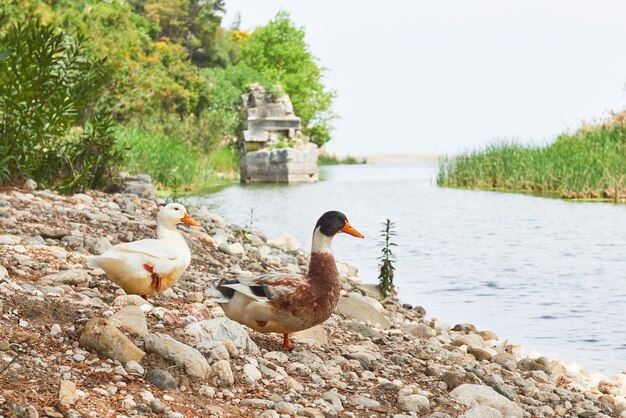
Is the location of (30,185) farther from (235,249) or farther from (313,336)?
(313,336)

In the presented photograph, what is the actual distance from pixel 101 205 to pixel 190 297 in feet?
17.2

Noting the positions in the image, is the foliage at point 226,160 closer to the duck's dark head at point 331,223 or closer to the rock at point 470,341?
the rock at point 470,341

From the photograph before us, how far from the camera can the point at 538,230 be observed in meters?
16.8

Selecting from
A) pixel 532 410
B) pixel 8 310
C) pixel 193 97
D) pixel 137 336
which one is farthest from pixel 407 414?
pixel 193 97

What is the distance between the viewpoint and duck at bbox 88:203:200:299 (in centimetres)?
573

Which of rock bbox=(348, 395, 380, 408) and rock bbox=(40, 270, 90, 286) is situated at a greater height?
rock bbox=(40, 270, 90, 286)

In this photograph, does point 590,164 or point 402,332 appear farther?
point 590,164

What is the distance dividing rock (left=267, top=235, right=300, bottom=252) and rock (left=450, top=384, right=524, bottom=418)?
6.77m

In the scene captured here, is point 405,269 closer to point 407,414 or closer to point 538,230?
point 538,230

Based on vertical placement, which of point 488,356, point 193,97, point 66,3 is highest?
point 66,3

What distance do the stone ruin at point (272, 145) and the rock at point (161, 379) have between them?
30.6 metres

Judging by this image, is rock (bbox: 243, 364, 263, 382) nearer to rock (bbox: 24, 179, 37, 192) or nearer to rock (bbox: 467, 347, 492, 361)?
rock (bbox: 467, 347, 492, 361)

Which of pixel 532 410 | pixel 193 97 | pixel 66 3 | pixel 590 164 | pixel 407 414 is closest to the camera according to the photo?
pixel 407 414

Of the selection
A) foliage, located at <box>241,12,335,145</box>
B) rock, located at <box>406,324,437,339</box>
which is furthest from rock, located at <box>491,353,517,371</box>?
foliage, located at <box>241,12,335,145</box>
